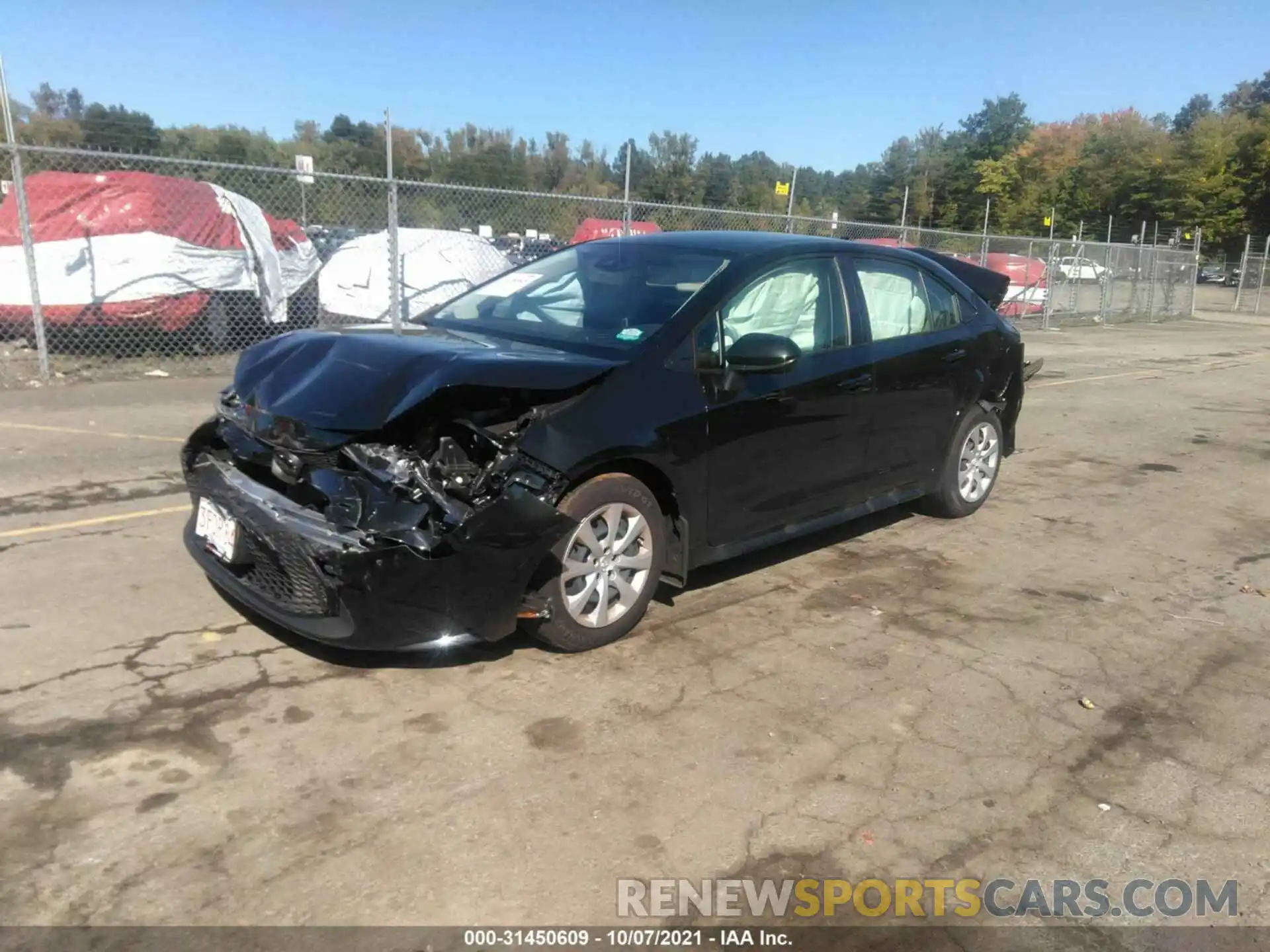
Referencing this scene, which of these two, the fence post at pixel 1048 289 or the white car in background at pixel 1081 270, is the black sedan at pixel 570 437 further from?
the white car in background at pixel 1081 270

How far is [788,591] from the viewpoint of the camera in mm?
4801

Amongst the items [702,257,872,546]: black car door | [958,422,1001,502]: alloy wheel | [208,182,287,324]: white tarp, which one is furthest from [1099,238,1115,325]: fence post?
[702,257,872,546]: black car door

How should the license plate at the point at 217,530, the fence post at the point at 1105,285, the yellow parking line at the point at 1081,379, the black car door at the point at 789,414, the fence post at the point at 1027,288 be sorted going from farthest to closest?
the fence post at the point at 1105,285 < the fence post at the point at 1027,288 < the yellow parking line at the point at 1081,379 < the black car door at the point at 789,414 < the license plate at the point at 217,530

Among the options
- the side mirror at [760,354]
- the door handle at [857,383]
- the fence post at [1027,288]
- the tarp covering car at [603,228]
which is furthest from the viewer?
the fence post at [1027,288]

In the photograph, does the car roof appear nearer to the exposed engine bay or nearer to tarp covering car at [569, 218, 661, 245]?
the exposed engine bay

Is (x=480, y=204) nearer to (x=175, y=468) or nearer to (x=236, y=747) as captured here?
(x=175, y=468)

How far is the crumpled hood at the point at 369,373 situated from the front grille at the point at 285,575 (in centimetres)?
42

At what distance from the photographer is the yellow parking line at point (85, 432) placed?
7438 mm

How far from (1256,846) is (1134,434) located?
7.45 meters

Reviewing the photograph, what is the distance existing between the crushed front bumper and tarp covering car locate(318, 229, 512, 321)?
8.68m

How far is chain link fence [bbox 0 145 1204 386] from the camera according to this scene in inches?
401

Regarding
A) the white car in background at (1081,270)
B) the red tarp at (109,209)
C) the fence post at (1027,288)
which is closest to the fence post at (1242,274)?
the white car in background at (1081,270)

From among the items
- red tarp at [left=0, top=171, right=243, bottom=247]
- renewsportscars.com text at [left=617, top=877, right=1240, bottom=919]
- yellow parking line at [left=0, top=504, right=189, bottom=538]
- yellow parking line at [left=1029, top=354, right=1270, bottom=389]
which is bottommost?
renewsportscars.com text at [left=617, top=877, right=1240, bottom=919]

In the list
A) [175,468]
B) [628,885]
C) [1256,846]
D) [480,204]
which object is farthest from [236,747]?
[480,204]
